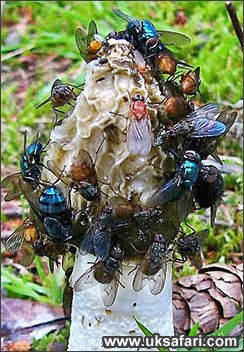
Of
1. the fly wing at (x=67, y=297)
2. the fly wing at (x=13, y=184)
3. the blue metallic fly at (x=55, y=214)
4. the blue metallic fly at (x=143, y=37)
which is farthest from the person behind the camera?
the fly wing at (x=67, y=297)

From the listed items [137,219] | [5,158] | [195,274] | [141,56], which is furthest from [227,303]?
[5,158]

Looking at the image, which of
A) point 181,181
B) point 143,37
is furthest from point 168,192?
point 143,37

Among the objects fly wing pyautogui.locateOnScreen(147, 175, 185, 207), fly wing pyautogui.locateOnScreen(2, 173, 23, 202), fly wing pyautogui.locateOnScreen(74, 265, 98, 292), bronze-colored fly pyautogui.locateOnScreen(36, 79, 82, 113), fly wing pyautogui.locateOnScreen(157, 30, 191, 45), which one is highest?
fly wing pyautogui.locateOnScreen(157, 30, 191, 45)

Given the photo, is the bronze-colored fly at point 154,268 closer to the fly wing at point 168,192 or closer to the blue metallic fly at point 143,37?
the fly wing at point 168,192

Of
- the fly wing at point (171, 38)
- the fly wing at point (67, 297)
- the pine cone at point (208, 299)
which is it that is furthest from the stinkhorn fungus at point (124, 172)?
the pine cone at point (208, 299)

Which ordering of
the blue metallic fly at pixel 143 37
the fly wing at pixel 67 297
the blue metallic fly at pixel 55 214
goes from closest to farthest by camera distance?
the blue metallic fly at pixel 55 214, the blue metallic fly at pixel 143 37, the fly wing at pixel 67 297

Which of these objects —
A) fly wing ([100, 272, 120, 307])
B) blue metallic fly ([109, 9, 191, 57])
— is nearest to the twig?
blue metallic fly ([109, 9, 191, 57])

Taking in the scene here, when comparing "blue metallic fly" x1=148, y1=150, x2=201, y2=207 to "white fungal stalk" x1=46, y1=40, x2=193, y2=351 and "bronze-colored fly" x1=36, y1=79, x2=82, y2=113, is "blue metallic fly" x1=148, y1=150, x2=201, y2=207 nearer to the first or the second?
"white fungal stalk" x1=46, y1=40, x2=193, y2=351
